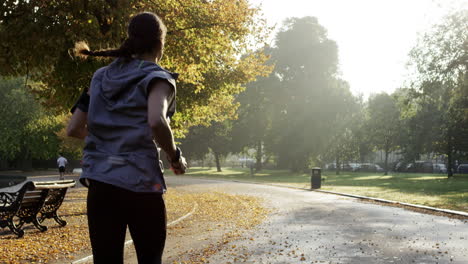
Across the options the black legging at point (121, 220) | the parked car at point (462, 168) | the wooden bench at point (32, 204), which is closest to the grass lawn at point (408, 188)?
the wooden bench at point (32, 204)

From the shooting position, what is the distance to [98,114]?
2.22m

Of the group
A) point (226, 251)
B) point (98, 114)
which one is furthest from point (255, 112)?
point (98, 114)

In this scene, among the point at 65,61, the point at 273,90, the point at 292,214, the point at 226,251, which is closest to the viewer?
the point at 226,251

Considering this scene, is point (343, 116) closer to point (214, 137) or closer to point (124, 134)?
point (214, 137)

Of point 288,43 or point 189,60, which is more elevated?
point 288,43

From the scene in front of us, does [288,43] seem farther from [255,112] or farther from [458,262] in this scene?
[458,262]

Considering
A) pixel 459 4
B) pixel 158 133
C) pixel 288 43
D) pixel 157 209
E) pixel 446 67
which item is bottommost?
pixel 157 209

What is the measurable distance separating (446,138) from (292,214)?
35.8 meters

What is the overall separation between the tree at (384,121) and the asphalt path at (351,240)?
38.6 meters

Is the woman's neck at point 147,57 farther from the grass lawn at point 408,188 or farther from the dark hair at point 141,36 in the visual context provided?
the grass lawn at point 408,188

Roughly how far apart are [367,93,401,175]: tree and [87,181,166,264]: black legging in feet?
162

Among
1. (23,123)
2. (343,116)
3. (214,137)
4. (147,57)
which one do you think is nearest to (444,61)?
(343,116)

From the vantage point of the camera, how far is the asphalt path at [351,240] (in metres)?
6.56

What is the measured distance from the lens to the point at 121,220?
85.0 inches
